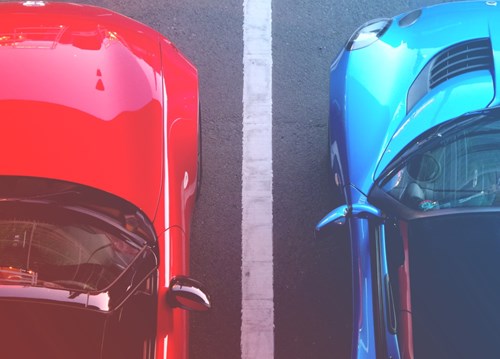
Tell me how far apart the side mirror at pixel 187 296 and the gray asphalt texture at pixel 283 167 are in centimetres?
97

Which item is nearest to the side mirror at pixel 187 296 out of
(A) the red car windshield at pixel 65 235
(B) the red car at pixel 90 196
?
(B) the red car at pixel 90 196

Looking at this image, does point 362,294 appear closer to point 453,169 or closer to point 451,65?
point 453,169

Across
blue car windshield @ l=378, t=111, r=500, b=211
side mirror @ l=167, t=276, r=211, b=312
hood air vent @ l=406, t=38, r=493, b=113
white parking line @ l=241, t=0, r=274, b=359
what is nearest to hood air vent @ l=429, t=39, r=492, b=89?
hood air vent @ l=406, t=38, r=493, b=113

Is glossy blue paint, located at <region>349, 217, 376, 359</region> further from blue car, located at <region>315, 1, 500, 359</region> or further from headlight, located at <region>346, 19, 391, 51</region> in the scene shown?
headlight, located at <region>346, 19, 391, 51</region>

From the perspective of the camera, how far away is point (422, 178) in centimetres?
300

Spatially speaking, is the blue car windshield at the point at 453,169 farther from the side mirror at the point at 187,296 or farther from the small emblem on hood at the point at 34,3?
the small emblem on hood at the point at 34,3


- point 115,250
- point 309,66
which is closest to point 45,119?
point 115,250

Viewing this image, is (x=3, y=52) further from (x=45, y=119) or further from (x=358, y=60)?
(x=358, y=60)

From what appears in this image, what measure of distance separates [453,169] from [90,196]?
1734mm

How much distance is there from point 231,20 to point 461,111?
190cm

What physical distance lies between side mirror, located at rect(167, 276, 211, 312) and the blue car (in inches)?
27.5

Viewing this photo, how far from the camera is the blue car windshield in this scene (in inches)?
116

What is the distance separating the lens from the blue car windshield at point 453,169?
9.64 ft

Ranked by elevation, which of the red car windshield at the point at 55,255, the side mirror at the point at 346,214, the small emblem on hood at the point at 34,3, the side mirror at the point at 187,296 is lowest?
the side mirror at the point at 187,296
